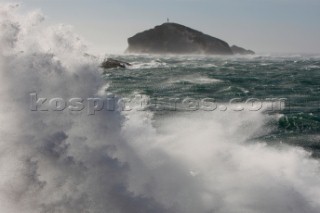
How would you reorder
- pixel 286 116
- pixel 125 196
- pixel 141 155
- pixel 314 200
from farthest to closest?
pixel 286 116 → pixel 141 155 → pixel 314 200 → pixel 125 196

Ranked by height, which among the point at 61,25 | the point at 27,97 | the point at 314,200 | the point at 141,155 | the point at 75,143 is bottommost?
the point at 314,200

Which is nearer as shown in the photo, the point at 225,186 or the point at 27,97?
the point at 27,97

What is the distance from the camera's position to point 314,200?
35.0ft

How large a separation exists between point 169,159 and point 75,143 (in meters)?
3.70

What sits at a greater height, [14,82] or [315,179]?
[14,82]

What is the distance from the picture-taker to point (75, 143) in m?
9.95

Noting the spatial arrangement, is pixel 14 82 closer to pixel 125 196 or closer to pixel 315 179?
pixel 125 196

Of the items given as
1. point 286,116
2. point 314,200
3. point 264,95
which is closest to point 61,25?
point 314,200

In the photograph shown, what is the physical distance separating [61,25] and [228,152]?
24.0ft

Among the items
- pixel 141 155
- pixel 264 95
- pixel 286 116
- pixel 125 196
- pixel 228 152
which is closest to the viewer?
pixel 125 196


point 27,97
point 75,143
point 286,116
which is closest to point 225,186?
point 75,143

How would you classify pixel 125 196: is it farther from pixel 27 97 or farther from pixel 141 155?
pixel 27 97

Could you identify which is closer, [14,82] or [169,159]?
[14,82]

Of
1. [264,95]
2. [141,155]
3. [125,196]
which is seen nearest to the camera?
[125,196]
